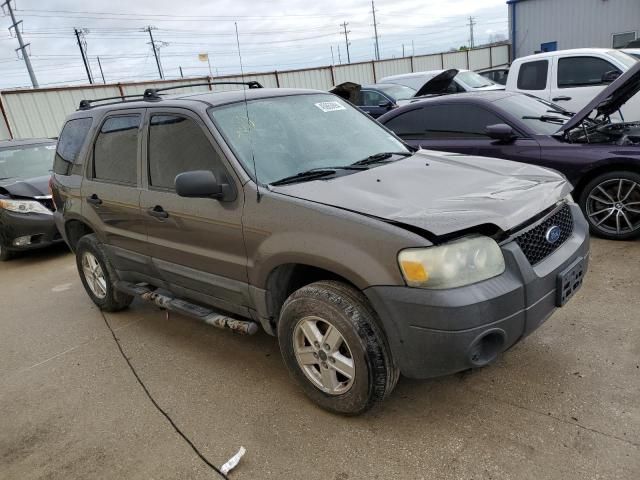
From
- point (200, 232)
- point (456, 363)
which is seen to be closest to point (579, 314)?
point (456, 363)

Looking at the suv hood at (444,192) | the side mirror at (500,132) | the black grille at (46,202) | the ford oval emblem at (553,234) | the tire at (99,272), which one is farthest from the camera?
the black grille at (46,202)

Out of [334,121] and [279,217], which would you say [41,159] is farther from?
[279,217]

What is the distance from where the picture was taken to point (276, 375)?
10.9 ft

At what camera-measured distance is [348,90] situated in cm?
1080

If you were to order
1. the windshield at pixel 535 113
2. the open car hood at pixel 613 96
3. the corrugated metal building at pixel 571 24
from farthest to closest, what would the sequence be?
the corrugated metal building at pixel 571 24 → the windshield at pixel 535 113 → the open car hood at pixel 613 96

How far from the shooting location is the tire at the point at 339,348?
2502 mm

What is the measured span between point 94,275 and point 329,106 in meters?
2.76

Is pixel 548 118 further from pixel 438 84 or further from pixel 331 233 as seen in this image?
pixel 438 84

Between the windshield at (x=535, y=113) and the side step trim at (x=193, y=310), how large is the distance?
3.92 m

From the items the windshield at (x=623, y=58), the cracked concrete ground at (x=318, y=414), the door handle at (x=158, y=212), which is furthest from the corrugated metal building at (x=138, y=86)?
the cracked concrete ground at (x=318, y=414)

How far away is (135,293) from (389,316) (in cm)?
257

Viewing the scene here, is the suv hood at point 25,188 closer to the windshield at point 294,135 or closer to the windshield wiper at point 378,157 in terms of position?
the windshield at point 294,135

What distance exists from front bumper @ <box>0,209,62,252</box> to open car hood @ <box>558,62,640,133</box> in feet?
21.4

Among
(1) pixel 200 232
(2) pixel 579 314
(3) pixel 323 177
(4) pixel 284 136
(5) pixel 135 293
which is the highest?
(4) pixel 284 136
